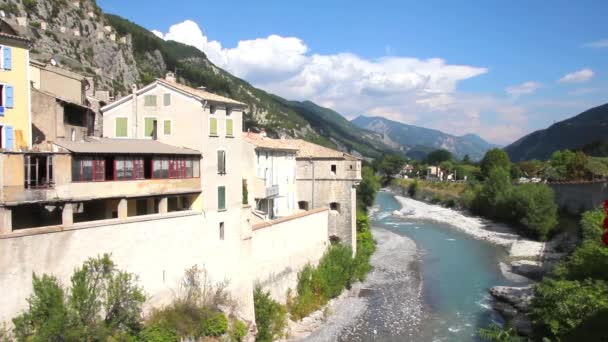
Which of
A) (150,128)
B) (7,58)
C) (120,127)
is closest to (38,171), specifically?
(7,58)

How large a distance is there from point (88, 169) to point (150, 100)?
6542mm

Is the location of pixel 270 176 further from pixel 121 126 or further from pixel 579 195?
pixel 579 195

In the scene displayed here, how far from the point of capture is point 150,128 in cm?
2470

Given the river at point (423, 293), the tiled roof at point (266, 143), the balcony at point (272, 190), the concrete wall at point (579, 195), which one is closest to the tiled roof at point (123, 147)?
the tiled roof at point (266, 143)

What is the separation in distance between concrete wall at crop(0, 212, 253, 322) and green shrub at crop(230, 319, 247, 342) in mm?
802

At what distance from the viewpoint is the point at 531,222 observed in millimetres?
58094

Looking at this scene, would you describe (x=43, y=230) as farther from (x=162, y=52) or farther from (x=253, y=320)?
(x=162, y=52)

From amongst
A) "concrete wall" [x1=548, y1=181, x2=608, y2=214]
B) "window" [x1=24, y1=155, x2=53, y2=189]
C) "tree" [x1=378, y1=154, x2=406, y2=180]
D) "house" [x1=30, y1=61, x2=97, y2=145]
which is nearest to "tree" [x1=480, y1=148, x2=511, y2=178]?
"tree" [x1=378, y1=154, x2=406, y2=180]

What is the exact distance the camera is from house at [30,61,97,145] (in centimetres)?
2269

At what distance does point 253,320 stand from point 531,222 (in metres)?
44.1

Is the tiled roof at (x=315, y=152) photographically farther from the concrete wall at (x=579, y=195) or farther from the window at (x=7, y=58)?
the concrete wall at (x=579, y=195)

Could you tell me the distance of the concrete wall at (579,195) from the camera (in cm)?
5335

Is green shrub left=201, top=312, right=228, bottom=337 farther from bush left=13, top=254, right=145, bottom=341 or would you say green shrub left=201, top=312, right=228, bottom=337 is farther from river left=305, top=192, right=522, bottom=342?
river left=305, top=192, right=522, bottom=342

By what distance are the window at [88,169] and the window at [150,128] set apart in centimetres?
541
